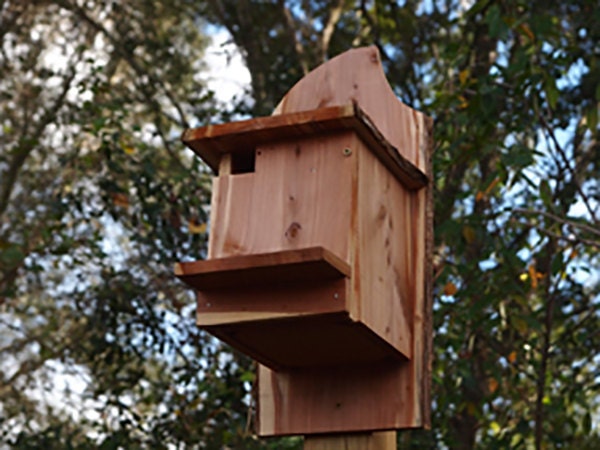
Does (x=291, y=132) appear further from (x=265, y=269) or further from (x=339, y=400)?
(x=339, y=400)

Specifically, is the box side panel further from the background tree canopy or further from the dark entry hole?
the background tree canopy

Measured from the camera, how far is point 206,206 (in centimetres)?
642

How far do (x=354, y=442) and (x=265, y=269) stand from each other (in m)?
0.45

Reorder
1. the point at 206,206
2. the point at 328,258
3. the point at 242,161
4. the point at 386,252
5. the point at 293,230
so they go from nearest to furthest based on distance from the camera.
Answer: the point at 328,258 → the point at 293,230 → the point at 386,252 → the point at 242,161 → the point at 206,206

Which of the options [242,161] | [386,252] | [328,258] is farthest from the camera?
[242,161]

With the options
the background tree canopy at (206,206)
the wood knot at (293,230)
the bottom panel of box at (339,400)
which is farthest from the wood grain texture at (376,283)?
the background tree canopy at (206,206)

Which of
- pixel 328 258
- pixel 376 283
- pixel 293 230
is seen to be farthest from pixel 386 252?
pixel 328 258

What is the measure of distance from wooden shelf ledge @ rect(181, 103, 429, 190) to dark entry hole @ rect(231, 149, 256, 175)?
2cm

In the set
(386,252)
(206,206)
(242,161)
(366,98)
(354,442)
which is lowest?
(354,442)

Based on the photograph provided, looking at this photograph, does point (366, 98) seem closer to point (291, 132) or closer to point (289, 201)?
point (291, 132)

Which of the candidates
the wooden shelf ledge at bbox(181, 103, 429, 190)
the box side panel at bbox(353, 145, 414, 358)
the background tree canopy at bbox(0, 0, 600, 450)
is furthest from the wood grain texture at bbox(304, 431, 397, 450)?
the background tree canopy at bbox(0, 0, 600, 450)

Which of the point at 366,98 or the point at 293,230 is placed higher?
the point at 366,98

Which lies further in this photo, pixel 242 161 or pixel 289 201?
pixel 242 161

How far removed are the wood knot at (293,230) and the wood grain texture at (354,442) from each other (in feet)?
1.43
